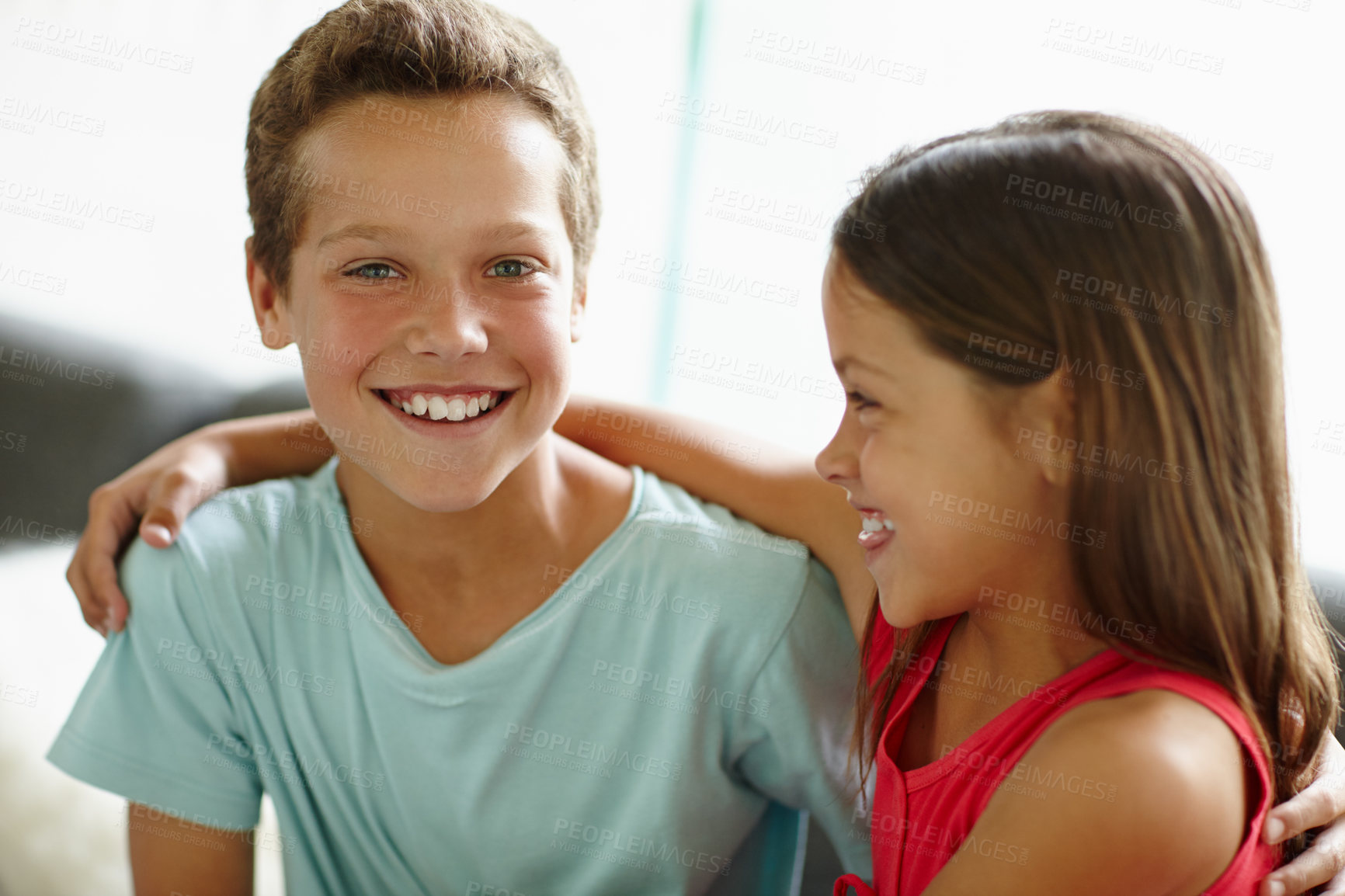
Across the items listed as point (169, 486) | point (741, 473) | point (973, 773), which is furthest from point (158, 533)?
point (973, 773)

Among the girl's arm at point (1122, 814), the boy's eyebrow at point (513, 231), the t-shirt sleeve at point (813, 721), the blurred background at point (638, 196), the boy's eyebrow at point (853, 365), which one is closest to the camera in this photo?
the girl's arm at point (1122, 814)

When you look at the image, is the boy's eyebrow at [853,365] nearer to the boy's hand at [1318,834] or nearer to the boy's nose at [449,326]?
the boy's nose at [449,326]

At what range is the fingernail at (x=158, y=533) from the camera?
1.02 metres

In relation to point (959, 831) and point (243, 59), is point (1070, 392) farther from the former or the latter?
point (243, 59)

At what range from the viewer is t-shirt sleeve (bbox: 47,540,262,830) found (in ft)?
3.44

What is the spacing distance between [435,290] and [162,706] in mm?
520

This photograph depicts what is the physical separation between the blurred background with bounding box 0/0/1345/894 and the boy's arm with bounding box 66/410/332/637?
359 millimetres

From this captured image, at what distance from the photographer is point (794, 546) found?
1.04m

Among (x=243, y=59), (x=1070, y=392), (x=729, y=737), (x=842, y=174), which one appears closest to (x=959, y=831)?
(x=729, y=737)

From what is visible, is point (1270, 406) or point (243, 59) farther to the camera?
point (243, 59)

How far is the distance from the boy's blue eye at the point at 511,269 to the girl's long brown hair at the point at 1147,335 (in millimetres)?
310

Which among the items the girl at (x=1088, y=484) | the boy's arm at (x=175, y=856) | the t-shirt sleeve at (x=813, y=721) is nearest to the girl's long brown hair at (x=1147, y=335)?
the girl at (x=1088, y=484)

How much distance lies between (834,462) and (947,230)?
0.20 m

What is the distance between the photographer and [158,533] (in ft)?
3.36
